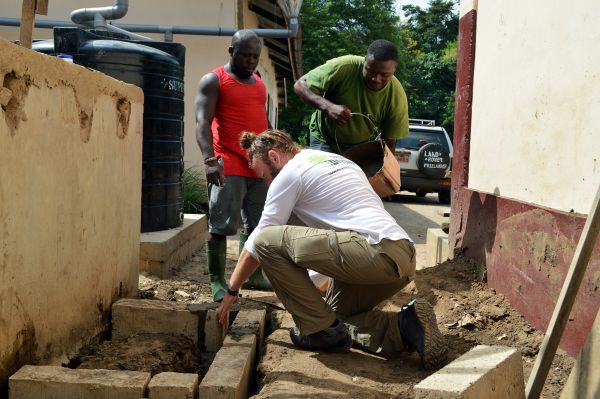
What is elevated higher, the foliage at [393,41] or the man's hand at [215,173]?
the foliage at [393,41]

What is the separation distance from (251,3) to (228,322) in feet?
32.3

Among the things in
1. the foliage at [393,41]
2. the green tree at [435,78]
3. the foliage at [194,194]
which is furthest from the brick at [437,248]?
the green tree at [435,78]

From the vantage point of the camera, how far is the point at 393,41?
2952 cm

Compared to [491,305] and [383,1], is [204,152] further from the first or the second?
[383,1]

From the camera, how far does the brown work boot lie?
3287mm

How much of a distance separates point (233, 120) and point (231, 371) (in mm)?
2087

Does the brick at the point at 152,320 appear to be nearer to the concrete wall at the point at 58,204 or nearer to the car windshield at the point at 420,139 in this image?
the concrete wall at the point at 58,204

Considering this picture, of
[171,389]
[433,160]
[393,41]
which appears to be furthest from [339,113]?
[393,41]

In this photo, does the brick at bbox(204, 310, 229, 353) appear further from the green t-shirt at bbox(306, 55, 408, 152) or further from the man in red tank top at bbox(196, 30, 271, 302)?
the green t-shirt at bbox(306, 55, 408, 152)

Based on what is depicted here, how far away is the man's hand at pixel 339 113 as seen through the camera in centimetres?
446

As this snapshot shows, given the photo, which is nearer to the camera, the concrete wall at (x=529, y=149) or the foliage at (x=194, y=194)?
the concrete wall at (x=529, y=149)

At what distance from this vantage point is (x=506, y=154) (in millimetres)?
4586

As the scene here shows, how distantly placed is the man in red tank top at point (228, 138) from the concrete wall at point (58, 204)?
52 centimetres

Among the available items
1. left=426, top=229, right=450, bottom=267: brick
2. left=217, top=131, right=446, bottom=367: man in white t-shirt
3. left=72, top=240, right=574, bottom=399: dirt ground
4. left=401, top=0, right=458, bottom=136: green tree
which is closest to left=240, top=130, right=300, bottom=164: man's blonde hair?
left=217, top=131, right=446, bottom=367: man in white t-shirt
